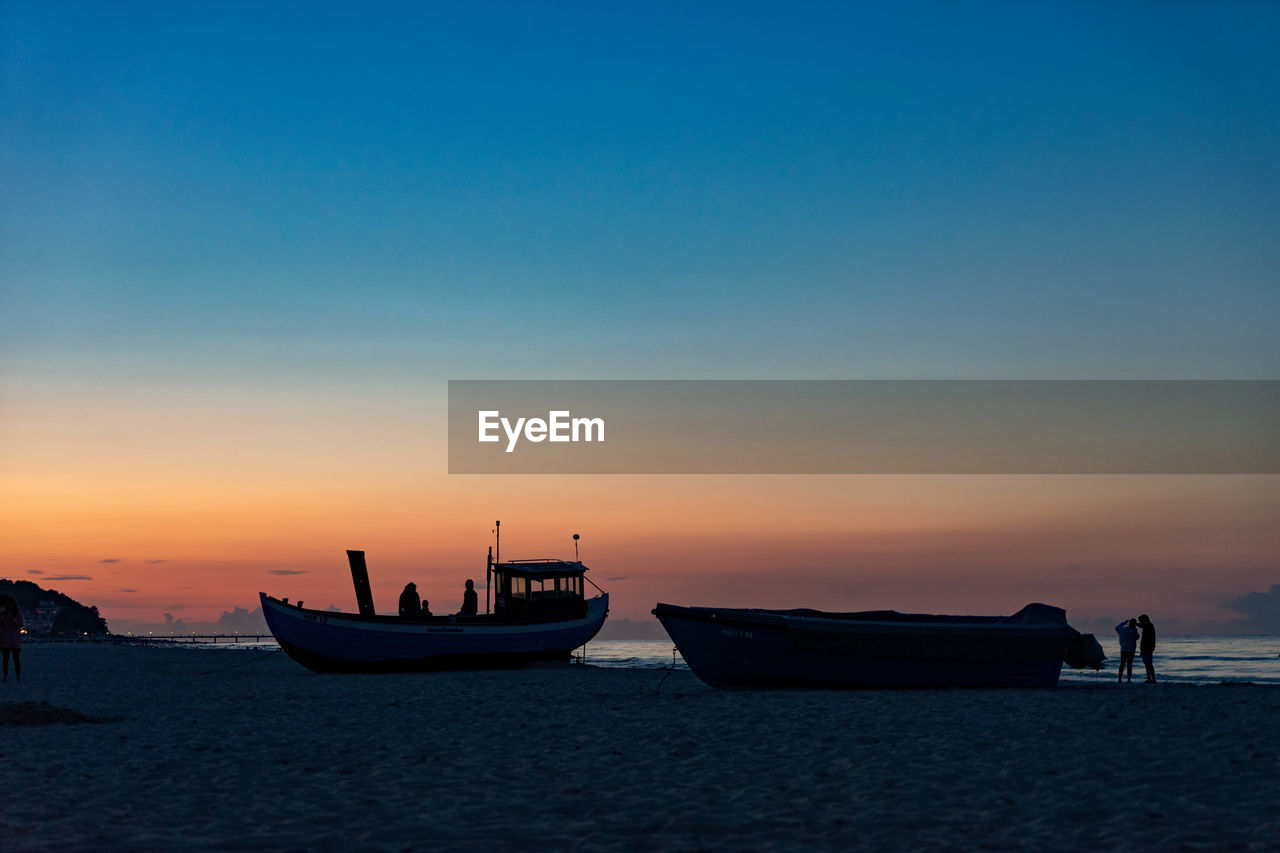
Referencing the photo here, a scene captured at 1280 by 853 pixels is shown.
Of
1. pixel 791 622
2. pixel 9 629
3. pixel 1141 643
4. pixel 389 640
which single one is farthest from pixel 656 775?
pixel 389 640

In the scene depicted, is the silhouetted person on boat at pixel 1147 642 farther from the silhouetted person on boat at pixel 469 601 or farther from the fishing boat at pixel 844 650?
the silhouetted person on boat at pixel 469 601

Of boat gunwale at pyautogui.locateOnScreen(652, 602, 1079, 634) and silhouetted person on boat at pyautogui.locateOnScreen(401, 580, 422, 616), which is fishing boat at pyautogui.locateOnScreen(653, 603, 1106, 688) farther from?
silhouetted person on boat at pyautogui.locateOnScreen(401, 580, 422, 616)

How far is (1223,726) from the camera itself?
45.4 feet

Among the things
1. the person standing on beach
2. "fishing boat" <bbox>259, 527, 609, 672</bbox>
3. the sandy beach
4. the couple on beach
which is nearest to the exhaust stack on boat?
"fishing boat" <bbox>259, 527, 609, 672</bbox>

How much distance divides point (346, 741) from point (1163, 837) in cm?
970

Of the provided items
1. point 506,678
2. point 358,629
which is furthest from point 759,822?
point 358,629

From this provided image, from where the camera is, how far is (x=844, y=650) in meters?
21.7

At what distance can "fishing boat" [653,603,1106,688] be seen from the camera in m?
21.6

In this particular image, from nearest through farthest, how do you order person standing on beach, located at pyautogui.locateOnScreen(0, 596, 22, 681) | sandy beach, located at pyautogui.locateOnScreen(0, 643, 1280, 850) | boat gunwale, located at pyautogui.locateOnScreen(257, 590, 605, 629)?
sandy beach, located at pyautogui.locateOnScreen(0, 643, 1280, 850) → person standing on beach, located at pyautogui.locateOnScreen(0, 596, 22, 681) → boat gunwale, located at pyautogui.locateOnScreen(257, 590, 605, 629)

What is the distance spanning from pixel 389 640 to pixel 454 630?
2.02 meters

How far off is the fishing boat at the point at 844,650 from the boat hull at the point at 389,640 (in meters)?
10.8

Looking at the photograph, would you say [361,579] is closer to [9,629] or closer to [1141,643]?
[9,629]

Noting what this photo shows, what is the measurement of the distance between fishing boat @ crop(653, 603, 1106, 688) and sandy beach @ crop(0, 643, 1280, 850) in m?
3.23

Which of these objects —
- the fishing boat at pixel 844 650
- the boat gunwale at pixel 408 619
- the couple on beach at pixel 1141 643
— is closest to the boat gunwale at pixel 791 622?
the fishing boat at pixel 844 650
